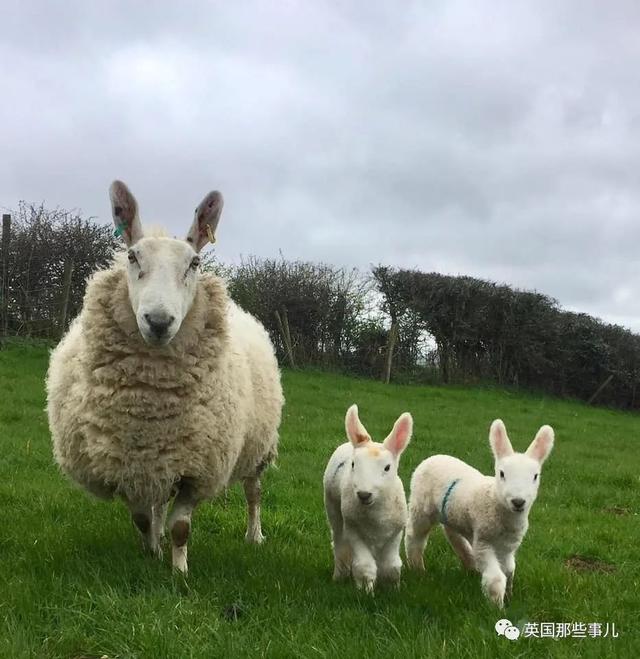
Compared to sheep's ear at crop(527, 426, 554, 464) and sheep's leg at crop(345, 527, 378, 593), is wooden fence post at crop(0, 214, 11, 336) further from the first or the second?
sheep's ear at crop(527, 426, 554, 464)

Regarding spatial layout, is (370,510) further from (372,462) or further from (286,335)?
(286,335)

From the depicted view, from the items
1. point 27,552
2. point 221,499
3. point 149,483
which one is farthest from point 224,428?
point 221,499

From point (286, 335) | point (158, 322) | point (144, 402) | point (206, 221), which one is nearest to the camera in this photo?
point (158, 322)

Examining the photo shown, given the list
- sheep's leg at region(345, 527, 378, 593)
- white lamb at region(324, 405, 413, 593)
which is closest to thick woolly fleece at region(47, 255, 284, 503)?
white lamb at region(324, 405, 413, 593)

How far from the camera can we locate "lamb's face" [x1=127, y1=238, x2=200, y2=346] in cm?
363

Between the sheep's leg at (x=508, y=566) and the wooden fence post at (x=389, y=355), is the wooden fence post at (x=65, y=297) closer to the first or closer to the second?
the wooden fence post at (x=389, y=355)

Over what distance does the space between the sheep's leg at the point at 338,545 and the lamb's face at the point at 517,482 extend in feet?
3.28

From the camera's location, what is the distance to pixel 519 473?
12.2 ft

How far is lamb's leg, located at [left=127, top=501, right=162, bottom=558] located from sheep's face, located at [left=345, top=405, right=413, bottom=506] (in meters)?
1.28

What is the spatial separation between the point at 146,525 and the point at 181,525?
0.35 m

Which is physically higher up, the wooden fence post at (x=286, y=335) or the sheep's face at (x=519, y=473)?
the wooden fence post at (x=286, y=335)

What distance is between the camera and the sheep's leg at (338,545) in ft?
13.6

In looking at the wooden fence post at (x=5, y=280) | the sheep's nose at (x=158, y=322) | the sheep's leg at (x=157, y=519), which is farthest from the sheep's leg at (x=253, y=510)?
the wooden fence post at (x=5, y=280)

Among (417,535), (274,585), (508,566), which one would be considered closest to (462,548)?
(417,535)
